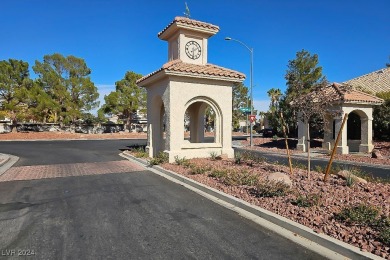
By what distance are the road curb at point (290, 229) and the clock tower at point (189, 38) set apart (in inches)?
348

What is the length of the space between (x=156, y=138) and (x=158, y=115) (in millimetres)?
1400

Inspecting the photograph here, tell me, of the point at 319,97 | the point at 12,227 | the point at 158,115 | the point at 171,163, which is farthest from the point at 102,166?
the point at 319,97

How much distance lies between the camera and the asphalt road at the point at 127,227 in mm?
4312

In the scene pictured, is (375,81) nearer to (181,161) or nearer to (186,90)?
(186,90)

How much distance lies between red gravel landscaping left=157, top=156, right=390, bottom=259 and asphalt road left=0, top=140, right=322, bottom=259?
28.9 inches

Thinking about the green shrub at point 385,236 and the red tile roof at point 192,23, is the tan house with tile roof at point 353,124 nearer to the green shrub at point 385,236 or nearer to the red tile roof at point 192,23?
the red tile roof at point 192,23

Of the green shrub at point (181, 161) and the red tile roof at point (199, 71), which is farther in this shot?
the red tile roof at point (199, 71)

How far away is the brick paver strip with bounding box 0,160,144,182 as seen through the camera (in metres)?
10.3

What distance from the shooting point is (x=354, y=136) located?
72.5ft

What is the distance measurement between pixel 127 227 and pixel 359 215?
4484 mm

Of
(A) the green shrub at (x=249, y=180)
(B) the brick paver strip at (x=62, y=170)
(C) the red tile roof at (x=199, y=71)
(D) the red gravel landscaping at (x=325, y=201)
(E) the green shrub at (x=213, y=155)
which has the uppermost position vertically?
(C) the red tile roof at (x=199, y=71)

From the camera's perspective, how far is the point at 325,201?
6.02 meters

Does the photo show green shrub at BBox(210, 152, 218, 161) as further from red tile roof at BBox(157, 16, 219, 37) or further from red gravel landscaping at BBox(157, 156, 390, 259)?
red tile roof at BBox(157, 16, 219, 37)

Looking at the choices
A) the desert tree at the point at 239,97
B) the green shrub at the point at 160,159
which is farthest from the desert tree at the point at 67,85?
the green shrub at the point at 160,159
